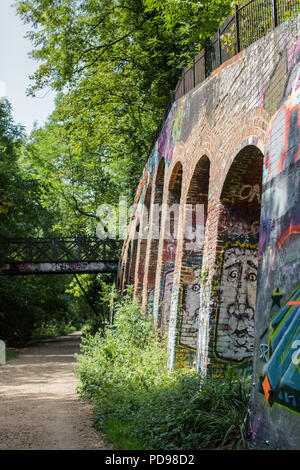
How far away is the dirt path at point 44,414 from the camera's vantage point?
230 inches

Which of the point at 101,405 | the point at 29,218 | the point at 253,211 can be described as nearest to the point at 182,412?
the point at 101,405

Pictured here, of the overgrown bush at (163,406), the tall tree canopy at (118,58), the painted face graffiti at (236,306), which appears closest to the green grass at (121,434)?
the overgrown bush at (163,406)

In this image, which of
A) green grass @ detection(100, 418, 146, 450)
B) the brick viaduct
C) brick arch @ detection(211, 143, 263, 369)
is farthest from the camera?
brick arch @ detection(211, 143, 263, 369)

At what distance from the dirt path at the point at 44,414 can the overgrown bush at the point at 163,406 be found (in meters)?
0.28

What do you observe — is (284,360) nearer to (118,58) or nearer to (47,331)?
(118,58)

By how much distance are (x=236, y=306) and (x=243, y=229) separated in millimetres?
1266

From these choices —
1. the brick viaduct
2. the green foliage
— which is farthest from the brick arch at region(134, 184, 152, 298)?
the green foliage

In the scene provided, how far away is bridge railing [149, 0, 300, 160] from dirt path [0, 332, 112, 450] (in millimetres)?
5886

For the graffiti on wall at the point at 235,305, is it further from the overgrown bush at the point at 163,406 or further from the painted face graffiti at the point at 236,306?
the overgrown bush at the point at 163,406

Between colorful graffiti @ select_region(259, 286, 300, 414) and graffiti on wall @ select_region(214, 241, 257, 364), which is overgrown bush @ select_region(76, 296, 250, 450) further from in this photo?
graffiti on wall @ select_region(214, 241, 257, 364)

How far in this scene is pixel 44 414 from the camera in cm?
773

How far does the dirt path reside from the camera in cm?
585

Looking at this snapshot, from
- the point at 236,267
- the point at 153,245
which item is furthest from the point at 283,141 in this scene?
the point at 153,245
